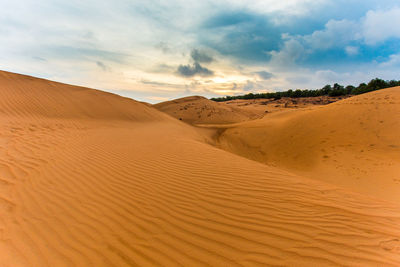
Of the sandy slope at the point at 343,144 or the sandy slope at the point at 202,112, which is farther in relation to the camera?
the sandy slope at the point at 202,112

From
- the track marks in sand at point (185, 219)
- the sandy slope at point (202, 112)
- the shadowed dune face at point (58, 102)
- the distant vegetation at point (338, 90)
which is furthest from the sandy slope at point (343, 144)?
the distant vegetation at point (338, 90)

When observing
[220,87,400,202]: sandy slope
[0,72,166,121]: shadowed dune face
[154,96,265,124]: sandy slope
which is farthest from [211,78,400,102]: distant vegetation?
[0,72,166,121]: shadowed dune face

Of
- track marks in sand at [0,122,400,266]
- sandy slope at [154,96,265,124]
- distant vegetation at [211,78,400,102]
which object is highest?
distant vegetation at [211,78,400,102]

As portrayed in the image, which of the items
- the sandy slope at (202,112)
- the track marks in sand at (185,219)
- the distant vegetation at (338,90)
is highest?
the distant vegetation at (338,90)

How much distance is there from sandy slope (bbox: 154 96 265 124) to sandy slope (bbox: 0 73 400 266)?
15.7 metres

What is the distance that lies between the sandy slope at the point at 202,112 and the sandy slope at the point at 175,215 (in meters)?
15.7

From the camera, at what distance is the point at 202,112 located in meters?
21.8

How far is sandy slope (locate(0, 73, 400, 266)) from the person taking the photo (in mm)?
1754

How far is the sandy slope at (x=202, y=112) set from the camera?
65.3 ft

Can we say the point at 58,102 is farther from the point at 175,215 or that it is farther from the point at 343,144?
the point at 343,144

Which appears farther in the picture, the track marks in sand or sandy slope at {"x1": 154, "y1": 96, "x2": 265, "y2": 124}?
sandy slope at {"x1": 154, "y1": 96, "x2": 265, "y2": 124}

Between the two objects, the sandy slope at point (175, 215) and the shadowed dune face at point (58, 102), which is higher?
the shadowed dune face at point (58, 102)

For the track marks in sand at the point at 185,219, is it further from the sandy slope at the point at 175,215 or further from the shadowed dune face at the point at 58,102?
the shadowed dune face at the point at 58,102

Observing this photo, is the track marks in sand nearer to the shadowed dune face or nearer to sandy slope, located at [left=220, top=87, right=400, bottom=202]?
sandy slope, located at [left=220, top=87, right=400, bottom=202]
